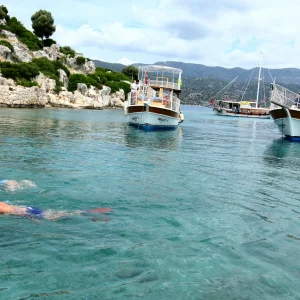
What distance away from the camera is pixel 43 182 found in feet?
32.3

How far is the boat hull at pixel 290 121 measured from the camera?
26.9m

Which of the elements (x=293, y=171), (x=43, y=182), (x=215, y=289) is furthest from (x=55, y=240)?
(x=293, y=171)

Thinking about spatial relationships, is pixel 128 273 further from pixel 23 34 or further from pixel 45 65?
pixel 23 34

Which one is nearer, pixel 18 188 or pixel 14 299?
pixel 14 299

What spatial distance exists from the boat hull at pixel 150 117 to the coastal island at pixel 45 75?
28.8 metres

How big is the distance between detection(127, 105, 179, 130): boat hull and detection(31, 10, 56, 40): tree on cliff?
212 feet

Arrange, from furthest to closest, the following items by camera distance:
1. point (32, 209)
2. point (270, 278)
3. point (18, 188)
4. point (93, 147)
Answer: point (93, 147) → point (18, 188) → point (32, 209) → point (270, 278)

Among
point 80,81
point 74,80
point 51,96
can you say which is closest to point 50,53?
point 74,80

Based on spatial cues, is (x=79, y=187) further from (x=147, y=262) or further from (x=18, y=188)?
(x=147, y=262)

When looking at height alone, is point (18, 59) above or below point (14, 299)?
above

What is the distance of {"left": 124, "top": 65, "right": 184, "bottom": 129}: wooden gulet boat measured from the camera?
2997 cm

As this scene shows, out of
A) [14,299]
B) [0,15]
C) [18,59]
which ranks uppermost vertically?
[0,15]

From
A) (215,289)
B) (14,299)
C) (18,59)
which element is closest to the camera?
(14,299)

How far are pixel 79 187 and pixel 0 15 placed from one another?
76037 mm
